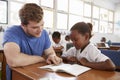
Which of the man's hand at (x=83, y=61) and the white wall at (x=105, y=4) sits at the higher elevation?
the white wall at (x=105, y=4)

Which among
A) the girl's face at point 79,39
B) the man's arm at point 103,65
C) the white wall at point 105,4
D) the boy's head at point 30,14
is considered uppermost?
the white wall at point 105,4

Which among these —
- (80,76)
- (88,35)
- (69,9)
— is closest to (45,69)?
(80,76)

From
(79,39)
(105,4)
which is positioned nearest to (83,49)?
(79,39)

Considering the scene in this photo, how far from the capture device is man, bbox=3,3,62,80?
1.18 meters

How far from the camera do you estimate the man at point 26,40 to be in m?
1.18

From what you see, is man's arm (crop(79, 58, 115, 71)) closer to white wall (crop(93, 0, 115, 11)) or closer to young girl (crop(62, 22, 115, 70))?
young girl (crop(62, 22, 115, 70))

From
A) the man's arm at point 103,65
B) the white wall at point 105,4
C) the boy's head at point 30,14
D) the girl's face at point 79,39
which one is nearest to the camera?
the man's arm at point 103,65

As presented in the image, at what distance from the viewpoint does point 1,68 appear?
2621 millimetres

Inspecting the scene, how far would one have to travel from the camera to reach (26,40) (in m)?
1.33

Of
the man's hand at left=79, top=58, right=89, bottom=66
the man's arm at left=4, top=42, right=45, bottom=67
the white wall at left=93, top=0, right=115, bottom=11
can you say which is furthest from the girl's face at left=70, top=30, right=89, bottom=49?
the white wall at left=93, top=0, right=115, bottom=11

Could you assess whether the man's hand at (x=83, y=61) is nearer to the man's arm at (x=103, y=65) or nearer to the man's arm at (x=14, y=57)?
the man's arm at (x=103, y=65)

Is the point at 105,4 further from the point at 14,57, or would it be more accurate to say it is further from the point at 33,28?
the point at 14,57

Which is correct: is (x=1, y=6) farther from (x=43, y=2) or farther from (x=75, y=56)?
(x=75, y=56)

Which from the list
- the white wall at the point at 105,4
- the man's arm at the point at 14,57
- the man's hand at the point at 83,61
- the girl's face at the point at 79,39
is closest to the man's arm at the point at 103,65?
the man's hand at the point at 83,61
